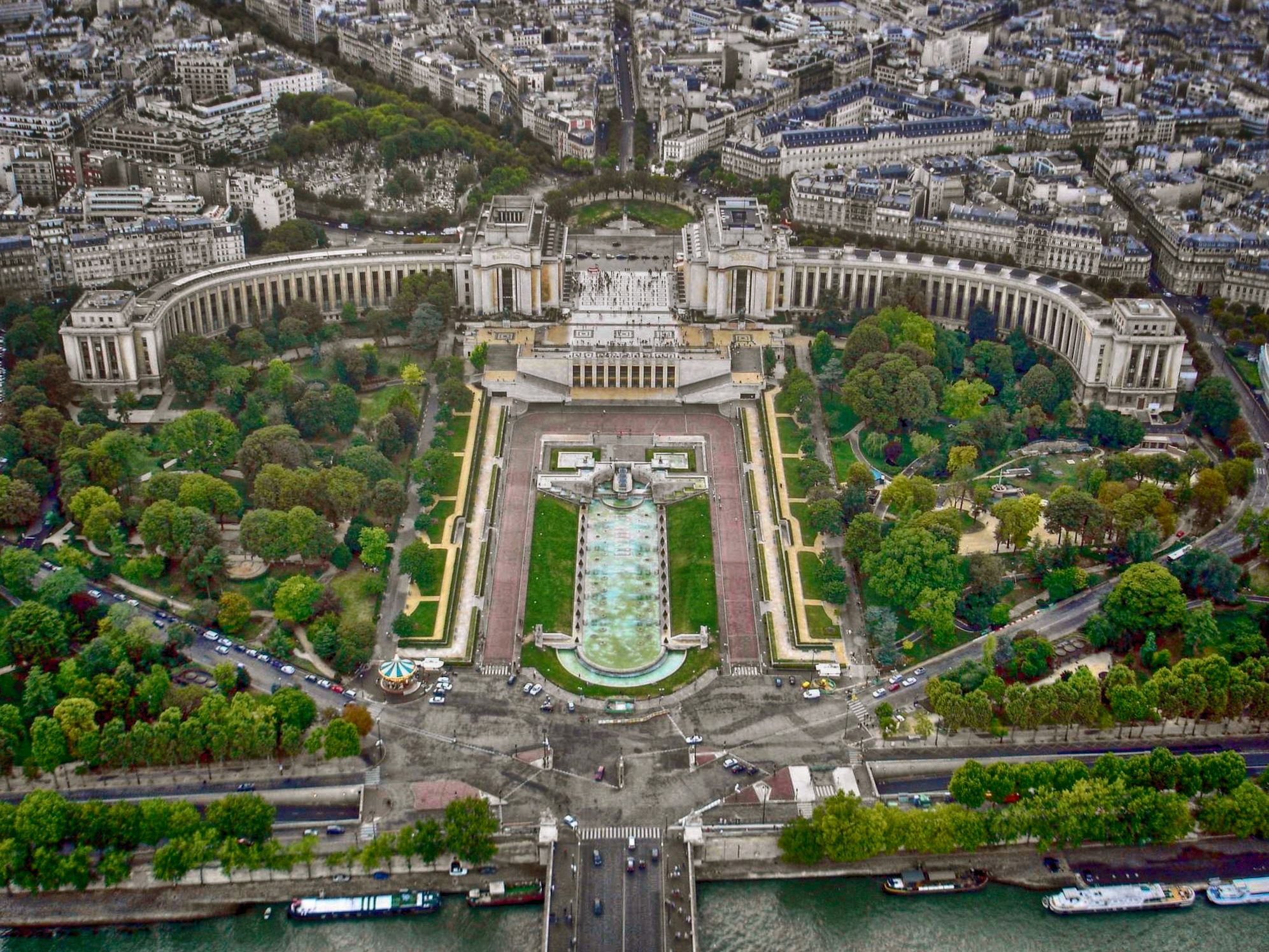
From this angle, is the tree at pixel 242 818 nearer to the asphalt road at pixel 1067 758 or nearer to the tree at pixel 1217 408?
the asphalt road at pixel 1067 758

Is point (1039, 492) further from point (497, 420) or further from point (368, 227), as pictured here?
point (368, 227)

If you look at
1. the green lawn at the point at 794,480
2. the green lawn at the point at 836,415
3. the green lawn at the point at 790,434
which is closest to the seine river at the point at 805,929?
the green lawn at the point at 794,480

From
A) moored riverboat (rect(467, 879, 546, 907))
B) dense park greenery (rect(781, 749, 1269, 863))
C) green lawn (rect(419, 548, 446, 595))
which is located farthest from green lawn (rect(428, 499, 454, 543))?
dense park greenery (rect(781, 749, 1269, 863))

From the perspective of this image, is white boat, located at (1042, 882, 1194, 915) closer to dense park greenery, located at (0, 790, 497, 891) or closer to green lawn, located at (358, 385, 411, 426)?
dense park greenery, located at (0, 790, 497, 891)

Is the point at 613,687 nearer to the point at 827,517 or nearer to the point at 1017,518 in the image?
the point at 827,517

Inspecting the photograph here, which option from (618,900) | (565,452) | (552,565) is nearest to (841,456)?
(565,452)
